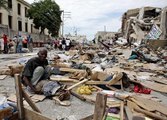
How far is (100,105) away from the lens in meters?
3.23

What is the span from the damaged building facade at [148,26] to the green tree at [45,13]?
13.2m

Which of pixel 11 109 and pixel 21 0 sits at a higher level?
pixel 21 0

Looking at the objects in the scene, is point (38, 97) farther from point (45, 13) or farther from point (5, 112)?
point (45, 13)

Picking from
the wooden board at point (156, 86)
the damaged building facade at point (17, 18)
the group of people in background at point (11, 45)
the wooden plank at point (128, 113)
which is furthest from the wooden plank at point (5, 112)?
the damaged building facade at point (17, 18)

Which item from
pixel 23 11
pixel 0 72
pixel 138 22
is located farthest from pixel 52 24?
pixel 0 72

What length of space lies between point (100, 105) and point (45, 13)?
41.7 metres

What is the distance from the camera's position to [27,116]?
4195 millimetres

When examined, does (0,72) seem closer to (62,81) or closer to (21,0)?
(62,81)

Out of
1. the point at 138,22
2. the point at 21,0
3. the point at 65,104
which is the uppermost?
the point at 21,0

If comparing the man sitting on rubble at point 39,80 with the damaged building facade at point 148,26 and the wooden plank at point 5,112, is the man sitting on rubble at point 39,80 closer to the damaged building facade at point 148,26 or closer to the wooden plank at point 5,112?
the wooden plank at point 5,112

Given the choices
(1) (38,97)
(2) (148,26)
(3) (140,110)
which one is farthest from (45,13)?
(3) (140,110)

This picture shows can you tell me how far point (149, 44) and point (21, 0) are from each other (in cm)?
2823

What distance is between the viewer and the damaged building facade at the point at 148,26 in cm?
2294

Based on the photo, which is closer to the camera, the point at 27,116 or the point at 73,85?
the point at 27,116
